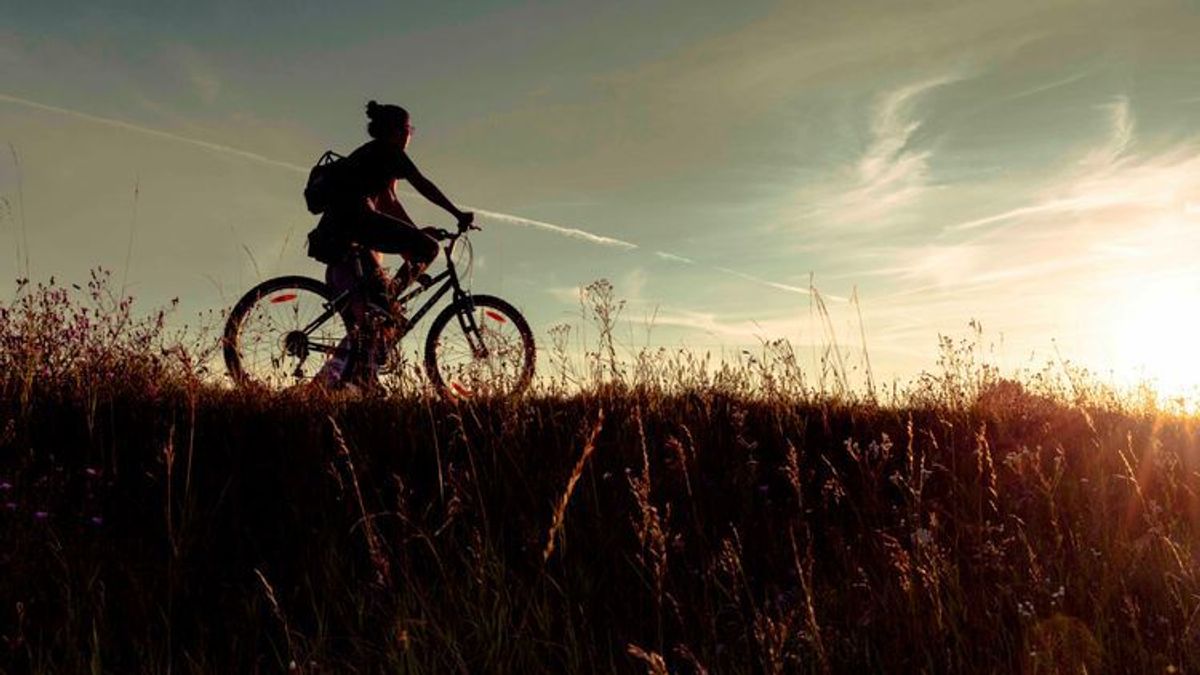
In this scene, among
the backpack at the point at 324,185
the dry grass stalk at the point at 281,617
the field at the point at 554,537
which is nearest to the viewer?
the dry grass stalk at the point at 281,617

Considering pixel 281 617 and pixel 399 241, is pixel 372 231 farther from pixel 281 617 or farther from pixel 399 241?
pixel 281 617

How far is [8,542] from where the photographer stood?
4570 mm

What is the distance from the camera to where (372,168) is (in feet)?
28.8

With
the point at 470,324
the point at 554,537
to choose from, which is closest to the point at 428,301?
the point at 470,324

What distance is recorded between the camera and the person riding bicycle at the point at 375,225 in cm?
875

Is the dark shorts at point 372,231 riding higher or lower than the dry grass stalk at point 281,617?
higher

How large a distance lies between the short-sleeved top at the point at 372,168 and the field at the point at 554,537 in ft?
7.64

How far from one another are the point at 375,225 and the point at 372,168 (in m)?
0.53

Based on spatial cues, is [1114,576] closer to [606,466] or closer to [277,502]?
[606,466]

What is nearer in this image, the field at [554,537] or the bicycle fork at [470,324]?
the field at [554,537]

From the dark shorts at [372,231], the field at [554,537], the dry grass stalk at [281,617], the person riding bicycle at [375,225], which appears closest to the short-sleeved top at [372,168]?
the person riding bicycle at [375,225]

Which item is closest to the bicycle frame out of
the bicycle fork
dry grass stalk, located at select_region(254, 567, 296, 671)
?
the bicycle fork

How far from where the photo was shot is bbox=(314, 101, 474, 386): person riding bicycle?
875 centimetres

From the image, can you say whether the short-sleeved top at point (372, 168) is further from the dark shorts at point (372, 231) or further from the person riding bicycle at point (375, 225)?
the dark shorts at point (372, 231)
